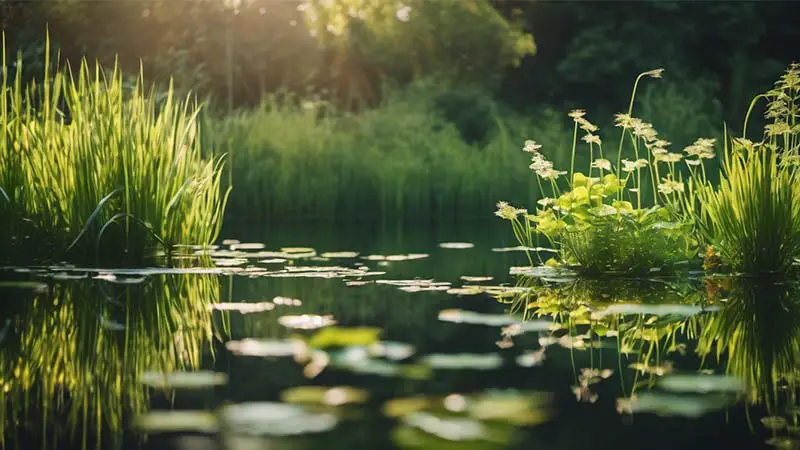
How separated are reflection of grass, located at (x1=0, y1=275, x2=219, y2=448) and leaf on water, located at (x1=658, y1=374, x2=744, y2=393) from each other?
1.68 m

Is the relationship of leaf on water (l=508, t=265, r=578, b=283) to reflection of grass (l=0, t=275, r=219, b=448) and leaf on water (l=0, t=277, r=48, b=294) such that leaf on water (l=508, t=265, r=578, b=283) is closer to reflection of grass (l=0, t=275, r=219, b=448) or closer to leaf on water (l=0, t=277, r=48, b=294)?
reflection of grass (l=0, t=275, r=219, b=448)

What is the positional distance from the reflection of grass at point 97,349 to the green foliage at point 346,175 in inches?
249

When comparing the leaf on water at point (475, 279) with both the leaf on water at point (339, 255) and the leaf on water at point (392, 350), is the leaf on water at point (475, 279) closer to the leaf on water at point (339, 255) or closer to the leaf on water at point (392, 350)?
the leaf on water at point (339, 255)

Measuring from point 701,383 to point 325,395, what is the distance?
1.27 meters

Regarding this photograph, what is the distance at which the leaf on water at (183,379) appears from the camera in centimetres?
341

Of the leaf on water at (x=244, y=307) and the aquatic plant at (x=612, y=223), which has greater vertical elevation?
the aquatic plant at (x=612, y=223)

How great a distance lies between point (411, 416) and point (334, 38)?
17.5m

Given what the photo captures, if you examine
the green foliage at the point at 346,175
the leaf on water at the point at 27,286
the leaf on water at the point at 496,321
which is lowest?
the leaf on water at the point at 496,321

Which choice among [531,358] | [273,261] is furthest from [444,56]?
[531,358]

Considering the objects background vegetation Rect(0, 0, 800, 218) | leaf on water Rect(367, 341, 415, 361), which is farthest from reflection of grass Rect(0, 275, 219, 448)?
background vegetation Rect(0, 0, 800, 218)

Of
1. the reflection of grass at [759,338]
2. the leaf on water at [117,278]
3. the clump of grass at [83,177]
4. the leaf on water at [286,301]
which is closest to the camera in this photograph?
the reflection of grass at [759,338]

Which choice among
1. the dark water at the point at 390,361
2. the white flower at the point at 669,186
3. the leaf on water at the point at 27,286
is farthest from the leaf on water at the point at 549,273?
the leaf on water at the point at 27,286

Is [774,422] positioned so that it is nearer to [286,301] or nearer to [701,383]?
[701,383]

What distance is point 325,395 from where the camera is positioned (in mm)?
3217
